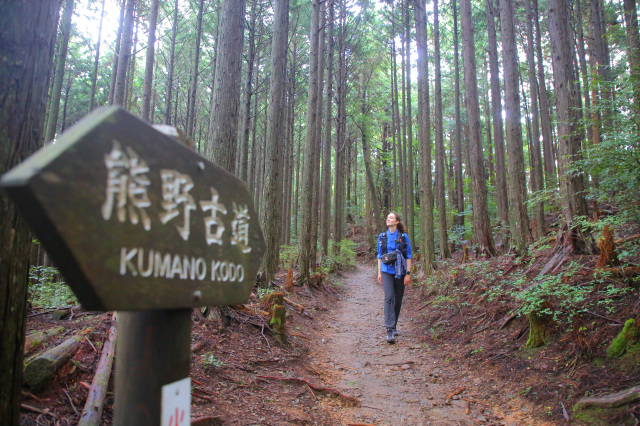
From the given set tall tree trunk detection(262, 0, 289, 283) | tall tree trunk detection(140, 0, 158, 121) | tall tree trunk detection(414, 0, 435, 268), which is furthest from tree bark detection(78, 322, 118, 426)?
tall tree trunk detection(140, 0, 158, 121)

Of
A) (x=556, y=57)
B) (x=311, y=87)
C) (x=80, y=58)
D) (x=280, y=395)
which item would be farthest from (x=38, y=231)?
(x=80, y=58)

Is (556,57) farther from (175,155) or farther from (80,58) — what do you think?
(80,58)

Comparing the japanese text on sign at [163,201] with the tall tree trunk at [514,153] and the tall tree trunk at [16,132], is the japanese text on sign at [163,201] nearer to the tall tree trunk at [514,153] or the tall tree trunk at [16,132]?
the tall tree trunk at [16,132]

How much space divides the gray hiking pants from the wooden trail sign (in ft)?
17.2

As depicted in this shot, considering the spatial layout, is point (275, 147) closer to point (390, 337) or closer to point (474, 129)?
point (390, 337)

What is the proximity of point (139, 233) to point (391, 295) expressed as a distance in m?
5.76

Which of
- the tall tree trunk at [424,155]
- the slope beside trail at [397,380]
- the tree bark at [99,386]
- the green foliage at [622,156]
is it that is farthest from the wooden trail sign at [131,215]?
the tall tree trunk at [424,155]

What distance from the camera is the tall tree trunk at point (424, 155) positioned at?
12.3 meters

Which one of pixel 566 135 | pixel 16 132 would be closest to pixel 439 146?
pixel 566 135

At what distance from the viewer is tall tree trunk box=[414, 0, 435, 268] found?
1227cm

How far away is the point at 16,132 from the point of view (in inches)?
66.4

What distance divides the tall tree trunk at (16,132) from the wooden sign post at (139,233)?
0.63 m

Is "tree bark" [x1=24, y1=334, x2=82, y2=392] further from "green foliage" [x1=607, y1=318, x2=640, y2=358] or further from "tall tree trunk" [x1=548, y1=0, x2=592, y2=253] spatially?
"tall tree trunk" [x1=548, y1=0, x2=592, y2=253]

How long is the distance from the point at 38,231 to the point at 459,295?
25.8ft
